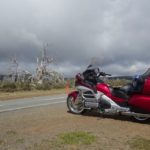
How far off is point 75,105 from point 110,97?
68.5 inches

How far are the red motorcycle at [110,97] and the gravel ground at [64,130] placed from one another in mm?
302

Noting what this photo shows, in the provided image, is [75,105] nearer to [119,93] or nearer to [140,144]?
[119,93]

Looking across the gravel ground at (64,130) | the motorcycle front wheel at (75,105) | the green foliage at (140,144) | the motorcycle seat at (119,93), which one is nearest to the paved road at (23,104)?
the motorcycle front wheel at (75,105)

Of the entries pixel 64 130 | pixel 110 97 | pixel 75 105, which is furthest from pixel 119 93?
pixel 64 130

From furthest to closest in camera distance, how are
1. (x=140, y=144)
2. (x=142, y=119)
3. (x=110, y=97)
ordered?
(x=110, y=97), (x=142, y=119), (x=140, y=144)

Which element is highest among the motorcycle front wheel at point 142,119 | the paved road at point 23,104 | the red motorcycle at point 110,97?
the red motorcycle at point 110,97

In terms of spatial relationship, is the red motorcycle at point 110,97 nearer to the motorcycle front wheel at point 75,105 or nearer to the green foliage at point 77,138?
the motorcycle front wheel at point 75,105

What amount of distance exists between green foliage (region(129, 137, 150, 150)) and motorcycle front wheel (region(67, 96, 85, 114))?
14.4 feet

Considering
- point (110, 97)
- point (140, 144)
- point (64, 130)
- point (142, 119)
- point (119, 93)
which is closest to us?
point (140, 144)

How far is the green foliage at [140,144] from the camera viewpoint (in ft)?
25.1

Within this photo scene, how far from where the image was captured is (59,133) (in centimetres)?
916

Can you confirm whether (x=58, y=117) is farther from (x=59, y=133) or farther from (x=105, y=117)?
(x=59, y=133)

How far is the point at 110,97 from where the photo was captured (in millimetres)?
11469

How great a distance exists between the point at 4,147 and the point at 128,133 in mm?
2967
